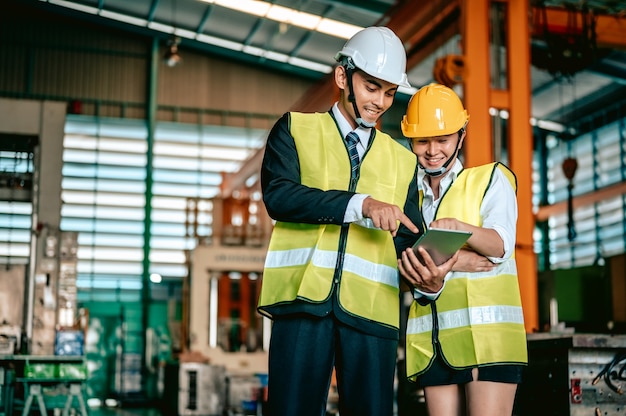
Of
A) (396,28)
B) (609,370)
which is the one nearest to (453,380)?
(609,370)

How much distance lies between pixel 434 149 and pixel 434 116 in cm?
15

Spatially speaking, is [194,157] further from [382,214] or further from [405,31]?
[382,214]

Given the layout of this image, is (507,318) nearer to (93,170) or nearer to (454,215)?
(454,215)

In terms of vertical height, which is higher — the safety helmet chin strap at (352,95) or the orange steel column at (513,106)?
the orange steel column at (513,106)

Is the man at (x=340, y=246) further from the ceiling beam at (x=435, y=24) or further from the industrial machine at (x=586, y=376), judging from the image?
the ceiling beam at (x=435, y=24)

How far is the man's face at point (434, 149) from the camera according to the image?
3617mm

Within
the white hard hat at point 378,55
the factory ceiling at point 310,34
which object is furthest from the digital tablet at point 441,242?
the factory ceiling at point 310,34

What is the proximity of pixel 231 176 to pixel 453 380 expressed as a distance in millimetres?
18406

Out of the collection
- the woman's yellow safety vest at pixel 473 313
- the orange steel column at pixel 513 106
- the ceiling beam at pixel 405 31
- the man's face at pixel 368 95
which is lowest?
the woman's yellow safety vest at pixel 473 313

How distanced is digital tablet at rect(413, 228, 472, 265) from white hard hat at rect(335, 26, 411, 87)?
1.94 feet

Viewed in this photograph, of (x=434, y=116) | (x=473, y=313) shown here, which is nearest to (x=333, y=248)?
(x=473, y=313)

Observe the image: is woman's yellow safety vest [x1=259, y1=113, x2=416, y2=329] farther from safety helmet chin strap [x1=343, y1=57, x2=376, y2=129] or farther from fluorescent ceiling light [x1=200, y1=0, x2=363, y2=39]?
fluorescent ceiling light [x1=200, y1=0, x2=363, y2=39]

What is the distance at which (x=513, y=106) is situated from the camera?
10.2 meters

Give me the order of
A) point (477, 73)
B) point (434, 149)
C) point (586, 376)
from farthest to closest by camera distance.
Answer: point (477, 73) → point (586, 376) → point (434, 149)
